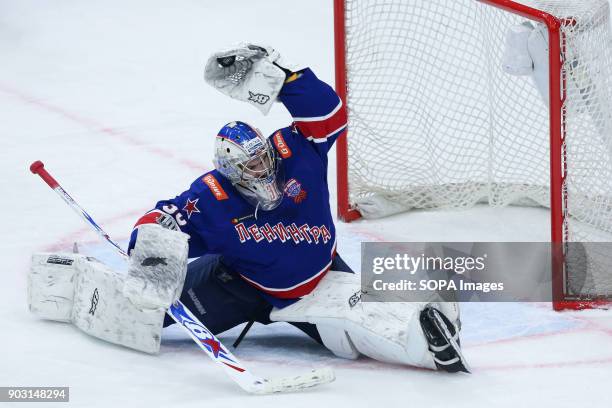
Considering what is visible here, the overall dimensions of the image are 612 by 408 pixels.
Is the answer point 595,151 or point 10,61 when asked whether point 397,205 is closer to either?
point 595,151

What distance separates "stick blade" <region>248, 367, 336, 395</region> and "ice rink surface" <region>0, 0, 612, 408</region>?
3cm

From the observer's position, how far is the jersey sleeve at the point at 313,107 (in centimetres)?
370

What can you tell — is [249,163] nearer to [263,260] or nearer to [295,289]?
[263,260]

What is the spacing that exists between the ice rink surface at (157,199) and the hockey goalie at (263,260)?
8 cm

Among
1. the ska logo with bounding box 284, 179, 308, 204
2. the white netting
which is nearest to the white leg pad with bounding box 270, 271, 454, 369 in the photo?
the ska logo with bounding box 284, 179, 308, 204

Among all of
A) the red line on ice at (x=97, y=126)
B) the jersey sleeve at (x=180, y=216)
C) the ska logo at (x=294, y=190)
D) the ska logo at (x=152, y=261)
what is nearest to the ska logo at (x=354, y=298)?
the ska logo at (x=294, y=190)

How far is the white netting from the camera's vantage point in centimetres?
482

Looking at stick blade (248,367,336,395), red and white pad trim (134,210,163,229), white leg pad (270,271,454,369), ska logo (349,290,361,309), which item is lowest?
stick blade (248,367,336,395)

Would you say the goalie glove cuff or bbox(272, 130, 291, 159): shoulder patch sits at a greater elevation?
the goalie glove cuff

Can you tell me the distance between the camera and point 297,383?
3246 mm

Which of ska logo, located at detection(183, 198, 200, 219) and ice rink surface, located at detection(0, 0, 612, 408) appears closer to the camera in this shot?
ice rink surface, located at detection(0, 0, 612, 408)

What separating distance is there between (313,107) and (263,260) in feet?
1.55

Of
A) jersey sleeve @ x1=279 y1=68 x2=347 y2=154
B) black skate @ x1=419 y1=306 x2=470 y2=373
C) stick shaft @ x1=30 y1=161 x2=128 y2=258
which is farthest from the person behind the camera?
stick shaft @ x1=30 y1=161 x2=128 y2=258

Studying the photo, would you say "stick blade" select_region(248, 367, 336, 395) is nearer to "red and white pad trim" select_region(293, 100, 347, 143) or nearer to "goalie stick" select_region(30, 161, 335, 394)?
"goalie stick" select_region(30, 161, 335, 394)
